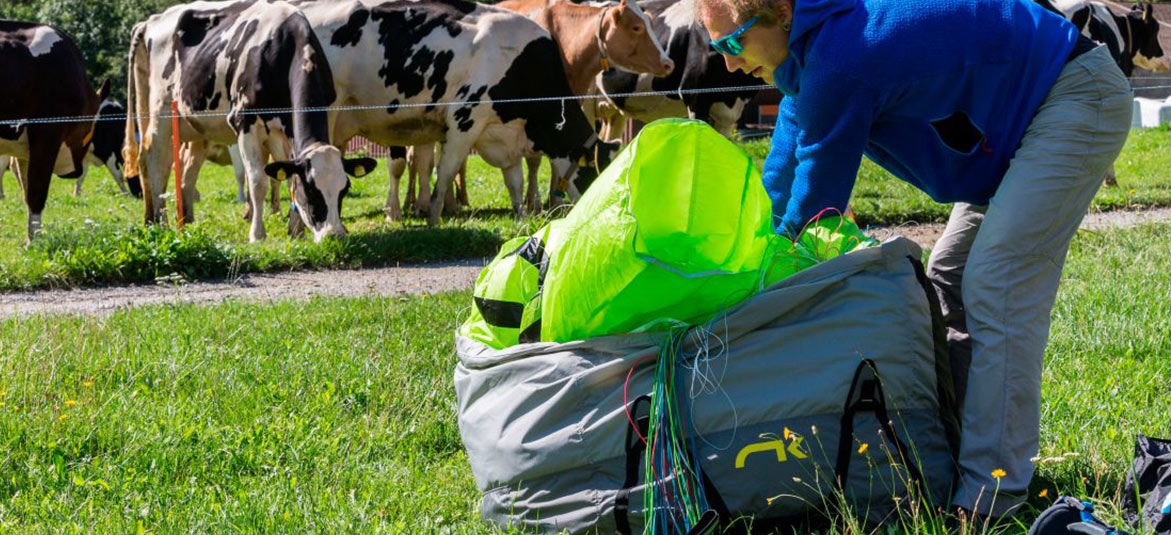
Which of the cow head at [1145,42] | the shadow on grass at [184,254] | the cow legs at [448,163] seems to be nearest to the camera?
the shadow on grass at [184,254]

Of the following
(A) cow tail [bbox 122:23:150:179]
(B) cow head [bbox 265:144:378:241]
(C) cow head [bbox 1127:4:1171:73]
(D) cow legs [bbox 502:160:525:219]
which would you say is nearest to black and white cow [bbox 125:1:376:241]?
(B) cow head [bbox 265:144:378:241]

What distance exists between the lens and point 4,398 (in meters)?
4.42

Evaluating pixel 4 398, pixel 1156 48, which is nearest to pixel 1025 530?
pixel 4 398

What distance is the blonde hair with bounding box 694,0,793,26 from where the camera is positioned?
3248mm

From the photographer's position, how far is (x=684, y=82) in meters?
14.2

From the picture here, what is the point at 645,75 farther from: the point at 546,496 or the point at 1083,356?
the point at 546,496

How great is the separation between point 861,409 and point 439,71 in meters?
9.04

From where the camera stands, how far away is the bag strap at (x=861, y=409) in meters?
3.20

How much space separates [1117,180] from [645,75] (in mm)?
5562

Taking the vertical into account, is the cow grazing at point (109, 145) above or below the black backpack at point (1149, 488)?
below

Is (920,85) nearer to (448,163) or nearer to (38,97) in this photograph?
(448,163)

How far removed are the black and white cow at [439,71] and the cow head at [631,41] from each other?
3.85 feet

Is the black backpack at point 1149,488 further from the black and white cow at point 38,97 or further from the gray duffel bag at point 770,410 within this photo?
the black and white cow at point 38,97

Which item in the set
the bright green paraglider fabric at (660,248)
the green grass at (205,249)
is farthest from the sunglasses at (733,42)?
the green grass at (205,249)
